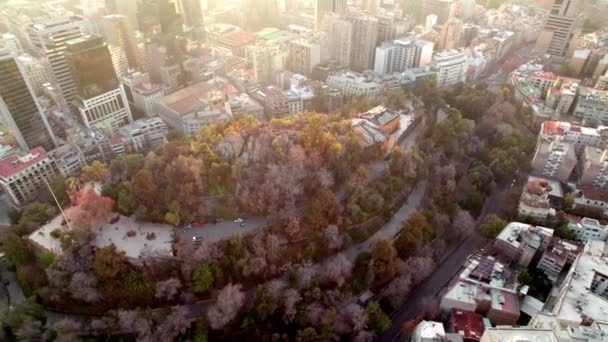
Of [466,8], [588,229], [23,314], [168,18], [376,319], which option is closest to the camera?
[23,314]

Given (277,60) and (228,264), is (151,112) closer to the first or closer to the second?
(277,60)

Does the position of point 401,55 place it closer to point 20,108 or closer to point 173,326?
point 173,326

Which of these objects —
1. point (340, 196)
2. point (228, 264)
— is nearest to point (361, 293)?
point (340, 196)

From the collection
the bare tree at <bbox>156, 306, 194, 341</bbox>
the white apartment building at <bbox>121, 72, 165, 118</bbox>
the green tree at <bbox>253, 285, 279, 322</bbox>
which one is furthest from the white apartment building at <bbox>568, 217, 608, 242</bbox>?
the white apartment building at <bbox>121, 72, 165, 118</bbox>

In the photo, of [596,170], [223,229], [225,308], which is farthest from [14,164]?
[596,170]

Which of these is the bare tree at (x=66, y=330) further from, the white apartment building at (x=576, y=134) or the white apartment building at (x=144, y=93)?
the white apartment building at (x=576, y=134)

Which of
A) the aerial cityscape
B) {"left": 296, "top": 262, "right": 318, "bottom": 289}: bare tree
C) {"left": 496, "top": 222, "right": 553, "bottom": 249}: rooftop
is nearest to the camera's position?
the aerial cityscape

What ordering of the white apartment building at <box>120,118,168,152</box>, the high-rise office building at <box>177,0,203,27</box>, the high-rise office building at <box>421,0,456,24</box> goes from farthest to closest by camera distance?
1. the high-rise office building at <box>421,0,456,24</box>
2. the high-rise office building at <box>177,0,203,27</box>
3. the white apartment building at <box>120,118,168,152</box>

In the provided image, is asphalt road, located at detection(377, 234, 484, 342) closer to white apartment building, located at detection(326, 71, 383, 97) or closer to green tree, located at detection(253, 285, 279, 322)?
green tree, located at detection(253, 285, 279, 322)
